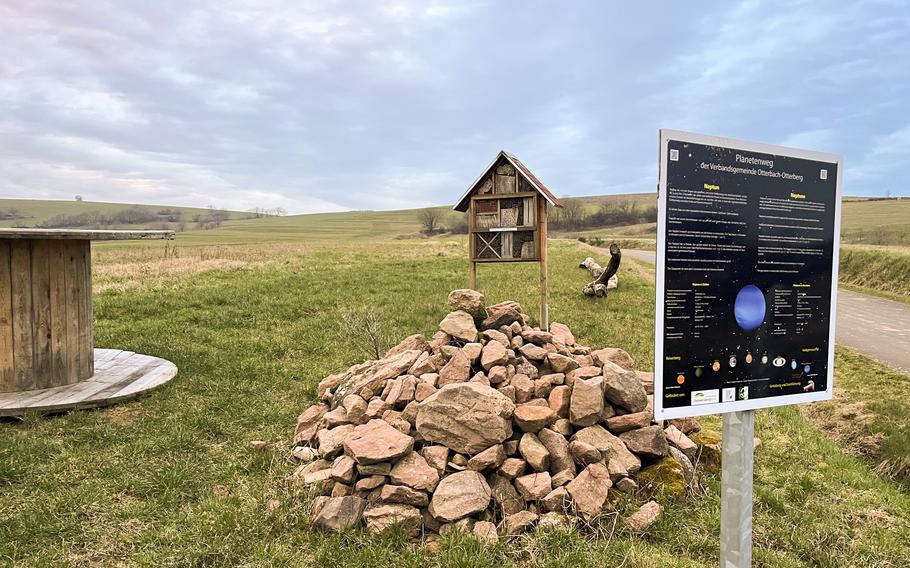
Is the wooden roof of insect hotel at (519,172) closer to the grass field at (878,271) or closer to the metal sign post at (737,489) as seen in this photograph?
the metal sign post at (737,489)

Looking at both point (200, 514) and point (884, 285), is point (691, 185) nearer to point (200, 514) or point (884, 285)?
point (200, 514)

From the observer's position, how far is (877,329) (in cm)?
Answer: 1355

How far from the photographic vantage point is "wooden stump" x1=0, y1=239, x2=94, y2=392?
7141 mm

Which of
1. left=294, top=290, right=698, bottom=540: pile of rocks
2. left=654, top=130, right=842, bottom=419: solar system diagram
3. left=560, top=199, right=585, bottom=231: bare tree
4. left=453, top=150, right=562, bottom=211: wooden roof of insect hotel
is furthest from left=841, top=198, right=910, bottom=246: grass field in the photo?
left=560, top=199, right=585, bottom=231: bare tree

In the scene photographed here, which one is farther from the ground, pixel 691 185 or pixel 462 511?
pixel 691 185

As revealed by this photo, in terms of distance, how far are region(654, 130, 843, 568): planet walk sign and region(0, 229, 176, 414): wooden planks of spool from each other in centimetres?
740

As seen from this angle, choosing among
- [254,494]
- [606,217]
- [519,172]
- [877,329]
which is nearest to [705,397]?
[254,494]

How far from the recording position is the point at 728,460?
309 cm

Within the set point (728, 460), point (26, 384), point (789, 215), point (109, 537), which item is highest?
point (789, 215)

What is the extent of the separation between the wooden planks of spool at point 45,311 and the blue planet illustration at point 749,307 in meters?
7.67

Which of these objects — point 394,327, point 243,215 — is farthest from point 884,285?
point 243,215

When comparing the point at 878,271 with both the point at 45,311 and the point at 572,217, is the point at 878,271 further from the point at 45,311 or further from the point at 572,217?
the point at 572,217

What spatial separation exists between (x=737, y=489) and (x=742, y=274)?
50.1 inches

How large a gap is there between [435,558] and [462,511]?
0.49m
